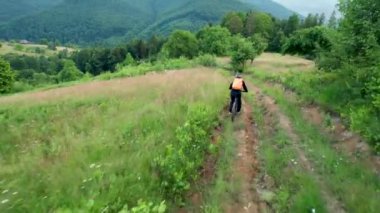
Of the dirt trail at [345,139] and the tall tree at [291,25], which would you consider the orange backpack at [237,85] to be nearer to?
the dirt trail at [345,139]

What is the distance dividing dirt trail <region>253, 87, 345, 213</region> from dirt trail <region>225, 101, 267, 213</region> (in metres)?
1.11

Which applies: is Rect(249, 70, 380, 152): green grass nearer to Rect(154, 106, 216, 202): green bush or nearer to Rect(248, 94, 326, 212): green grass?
Rect(248, 94, 326, 212): green grass

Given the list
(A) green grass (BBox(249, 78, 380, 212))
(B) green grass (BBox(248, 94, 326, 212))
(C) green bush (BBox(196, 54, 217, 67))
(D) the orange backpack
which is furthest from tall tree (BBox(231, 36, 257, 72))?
(B) green grass (BBox(248, 94, 326, 212))

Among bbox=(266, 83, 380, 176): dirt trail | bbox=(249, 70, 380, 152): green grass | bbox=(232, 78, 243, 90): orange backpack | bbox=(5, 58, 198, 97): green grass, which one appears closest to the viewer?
bbox=(266, 83, 380, 176): dirt trail

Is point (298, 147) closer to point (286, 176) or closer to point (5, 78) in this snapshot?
point (286, 176)

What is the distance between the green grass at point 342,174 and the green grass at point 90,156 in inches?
116

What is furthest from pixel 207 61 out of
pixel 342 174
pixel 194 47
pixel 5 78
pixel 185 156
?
pixel 185 156

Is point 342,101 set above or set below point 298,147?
above

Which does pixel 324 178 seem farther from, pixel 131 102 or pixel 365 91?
pixel 131 102

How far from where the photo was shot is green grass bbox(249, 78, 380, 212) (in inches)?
294

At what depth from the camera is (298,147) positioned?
35.5 feet

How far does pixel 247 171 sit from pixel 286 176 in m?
0.88

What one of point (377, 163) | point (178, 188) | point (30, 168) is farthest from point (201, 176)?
point (377, 163)

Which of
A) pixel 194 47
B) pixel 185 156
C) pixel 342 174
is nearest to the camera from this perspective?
pixel 185 156
